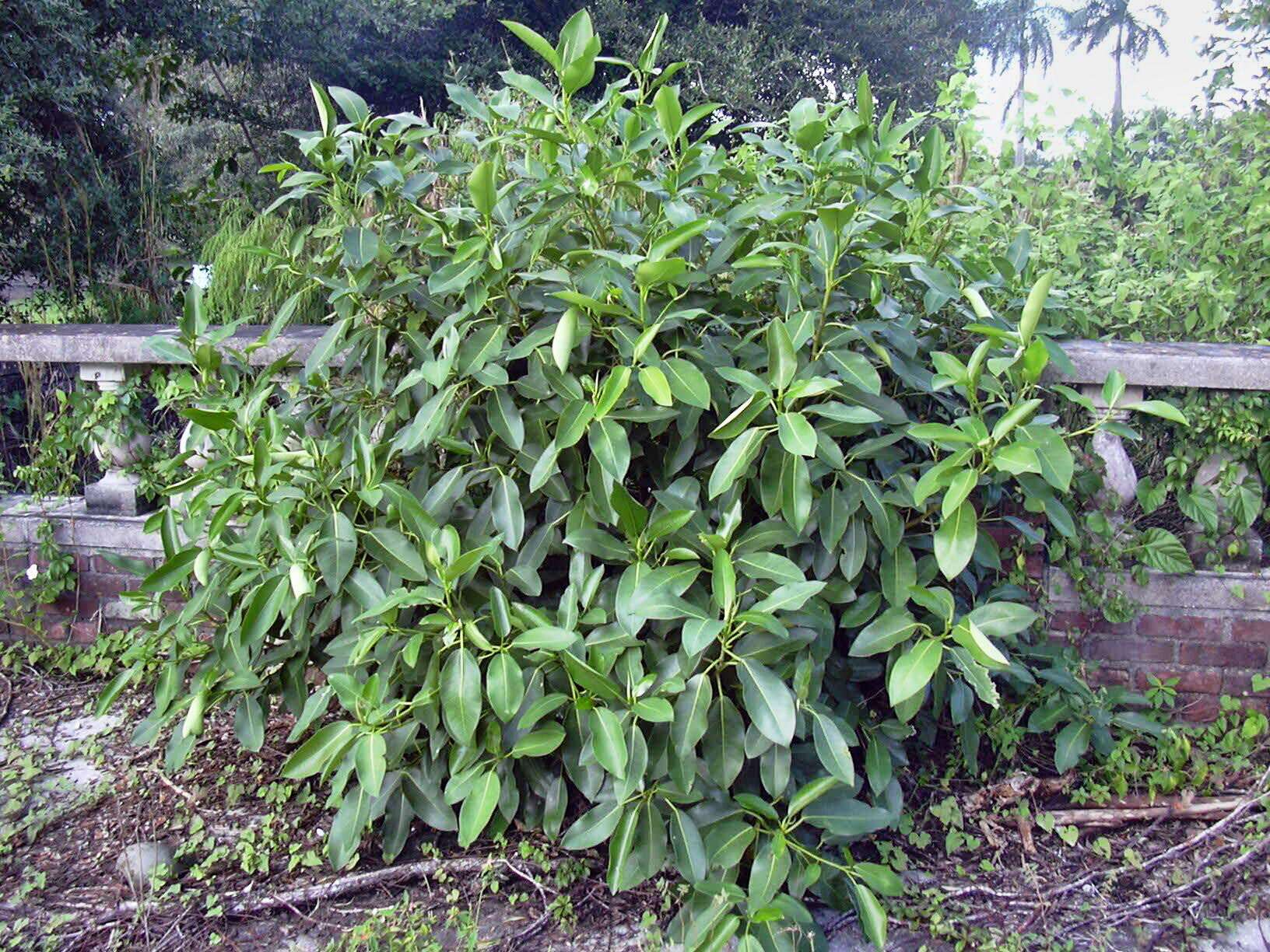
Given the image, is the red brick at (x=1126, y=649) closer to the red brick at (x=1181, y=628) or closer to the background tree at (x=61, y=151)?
the red brick at (x=1181, y=628)

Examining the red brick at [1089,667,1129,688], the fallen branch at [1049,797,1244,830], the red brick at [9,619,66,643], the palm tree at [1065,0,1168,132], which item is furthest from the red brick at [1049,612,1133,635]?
the palm tree at [1065,0,1168,132]

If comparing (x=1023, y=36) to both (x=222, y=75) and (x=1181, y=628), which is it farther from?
(x=1181, y=628)

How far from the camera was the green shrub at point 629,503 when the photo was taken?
6.00ft

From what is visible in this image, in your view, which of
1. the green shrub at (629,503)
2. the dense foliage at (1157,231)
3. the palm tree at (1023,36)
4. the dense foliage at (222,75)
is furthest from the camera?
the palm tree at (1023,36)

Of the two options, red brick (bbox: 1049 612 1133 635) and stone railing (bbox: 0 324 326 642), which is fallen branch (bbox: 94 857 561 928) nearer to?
stone railing (bbox: 0 324 326 642)

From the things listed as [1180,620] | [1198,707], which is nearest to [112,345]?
[1180,620]

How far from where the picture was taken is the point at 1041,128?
11.8ft

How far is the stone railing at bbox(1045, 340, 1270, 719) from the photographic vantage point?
2543mm

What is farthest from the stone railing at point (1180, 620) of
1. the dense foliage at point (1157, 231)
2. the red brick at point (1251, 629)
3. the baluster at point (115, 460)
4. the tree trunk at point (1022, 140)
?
the baluster at point (115, 460)

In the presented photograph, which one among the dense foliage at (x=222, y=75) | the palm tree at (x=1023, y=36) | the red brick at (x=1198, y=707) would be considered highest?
the palm tree at (x=1023, y=36)

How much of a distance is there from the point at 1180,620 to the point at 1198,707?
0.25m

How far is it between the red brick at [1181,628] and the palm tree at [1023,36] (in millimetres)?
37532

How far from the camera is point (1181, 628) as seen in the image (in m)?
2.58

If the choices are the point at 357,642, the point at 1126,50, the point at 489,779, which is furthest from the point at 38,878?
the point at 1126,50
